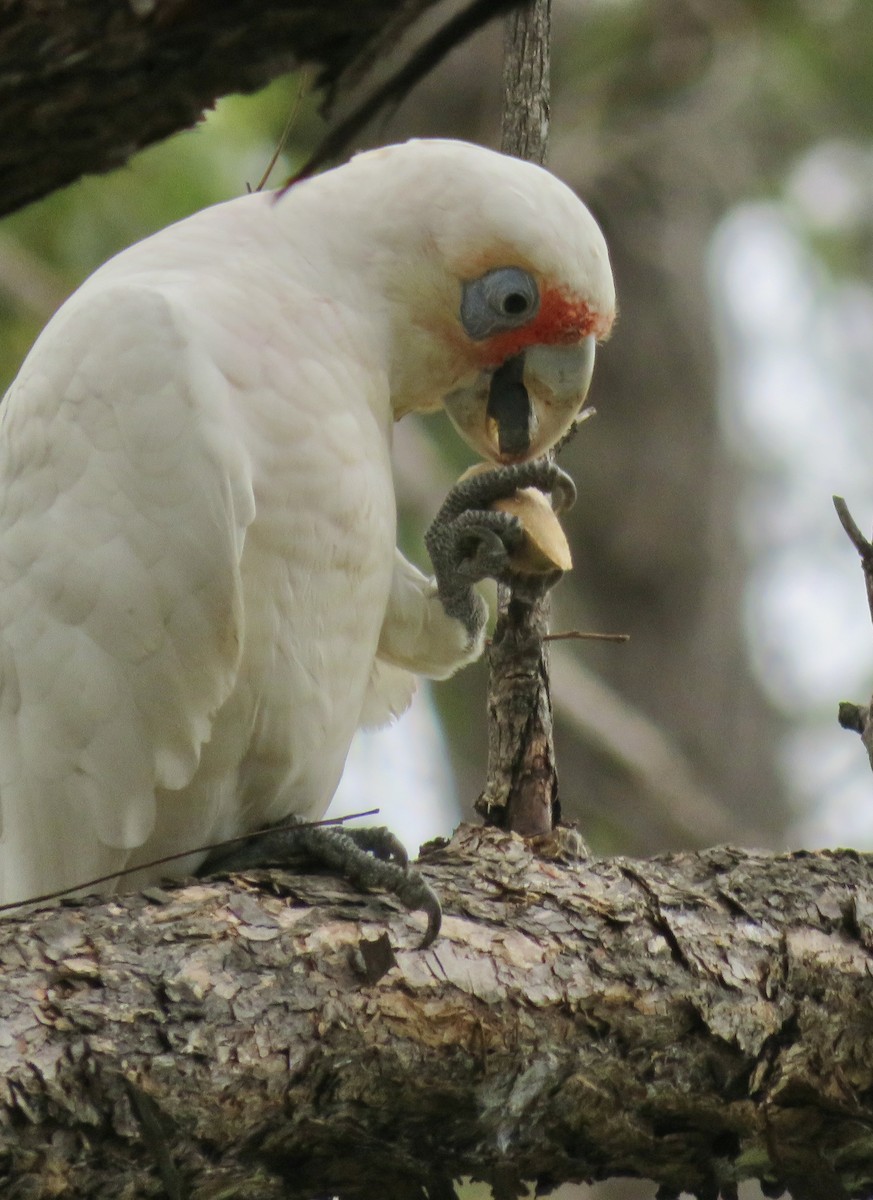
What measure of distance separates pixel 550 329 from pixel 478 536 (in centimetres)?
38

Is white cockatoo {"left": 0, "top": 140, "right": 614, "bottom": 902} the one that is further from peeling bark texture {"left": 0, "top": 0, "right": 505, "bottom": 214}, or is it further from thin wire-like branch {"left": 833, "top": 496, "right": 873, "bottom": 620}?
peeling bark texture {"left": 0, "top": 0, "right": 505, "bottom": 214}

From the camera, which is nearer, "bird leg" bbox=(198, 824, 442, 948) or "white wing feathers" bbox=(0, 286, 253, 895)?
Result: "bird leg" bbox=(198, 824, 442, 948)

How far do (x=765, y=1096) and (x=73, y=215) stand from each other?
11.7ft

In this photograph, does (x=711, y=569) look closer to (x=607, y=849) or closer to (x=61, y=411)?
(x=607, y=849)

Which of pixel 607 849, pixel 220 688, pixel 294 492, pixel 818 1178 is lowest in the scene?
pixel 818 1178

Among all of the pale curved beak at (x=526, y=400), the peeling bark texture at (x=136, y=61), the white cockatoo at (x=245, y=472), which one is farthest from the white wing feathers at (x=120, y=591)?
the peeling bark texture at (x=136, y=61)

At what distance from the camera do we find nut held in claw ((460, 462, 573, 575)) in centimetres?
245

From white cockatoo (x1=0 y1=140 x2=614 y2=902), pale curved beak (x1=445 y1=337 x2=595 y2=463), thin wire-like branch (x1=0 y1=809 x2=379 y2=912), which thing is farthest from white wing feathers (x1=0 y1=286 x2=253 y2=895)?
pale curved beak (x1=445 y1=337 x2=595 y2=463)

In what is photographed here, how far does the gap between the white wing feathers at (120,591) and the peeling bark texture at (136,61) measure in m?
1.06

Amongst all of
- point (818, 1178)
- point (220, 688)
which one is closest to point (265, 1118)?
point (220, 688)

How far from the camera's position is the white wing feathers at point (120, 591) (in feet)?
6.97

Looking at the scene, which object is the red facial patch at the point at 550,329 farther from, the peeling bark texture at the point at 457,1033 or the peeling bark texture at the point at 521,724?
the peeling bark texture at the point at 457,1033

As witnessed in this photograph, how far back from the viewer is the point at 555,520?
2.57 m

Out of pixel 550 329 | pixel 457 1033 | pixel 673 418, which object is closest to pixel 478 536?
pixel 550 329
